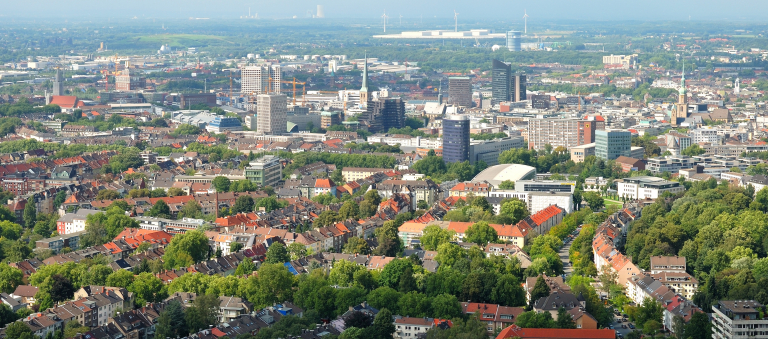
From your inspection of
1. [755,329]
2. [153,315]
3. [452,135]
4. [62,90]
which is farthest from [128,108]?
[755,329]

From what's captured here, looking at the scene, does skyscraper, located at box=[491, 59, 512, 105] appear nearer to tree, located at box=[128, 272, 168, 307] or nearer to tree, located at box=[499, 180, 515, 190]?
tree, located at box=[499, 180, 515, 190]

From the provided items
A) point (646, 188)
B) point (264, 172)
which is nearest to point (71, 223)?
point (264, 172)

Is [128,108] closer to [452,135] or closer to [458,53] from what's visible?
[452,135]

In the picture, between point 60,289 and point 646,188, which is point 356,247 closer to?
point 60,289

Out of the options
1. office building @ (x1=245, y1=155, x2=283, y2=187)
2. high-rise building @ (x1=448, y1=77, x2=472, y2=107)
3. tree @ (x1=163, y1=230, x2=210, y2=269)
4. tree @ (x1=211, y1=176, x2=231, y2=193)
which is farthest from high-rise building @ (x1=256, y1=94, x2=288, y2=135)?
tree @ (x1=163, y1=230, x2=210, y2=269)

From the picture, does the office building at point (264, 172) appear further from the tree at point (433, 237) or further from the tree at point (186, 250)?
the tree at point (186, 250)

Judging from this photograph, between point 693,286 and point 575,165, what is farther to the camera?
point 575,165
